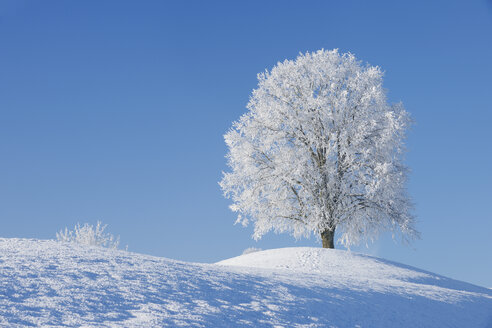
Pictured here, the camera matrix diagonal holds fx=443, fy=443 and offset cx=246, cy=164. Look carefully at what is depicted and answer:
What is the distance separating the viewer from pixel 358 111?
21719mm

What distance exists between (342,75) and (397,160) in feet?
16.9

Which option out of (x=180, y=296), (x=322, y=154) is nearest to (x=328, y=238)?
(x=322, y=154)

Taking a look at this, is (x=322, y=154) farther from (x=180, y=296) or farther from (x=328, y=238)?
(x=180, y=296)

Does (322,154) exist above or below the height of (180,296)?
above

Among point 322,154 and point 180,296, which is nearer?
point 180,296

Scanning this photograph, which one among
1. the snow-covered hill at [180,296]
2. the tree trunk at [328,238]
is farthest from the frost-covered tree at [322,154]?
the snow-covered hill at [180,296]

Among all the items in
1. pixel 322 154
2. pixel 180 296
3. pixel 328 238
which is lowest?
pixel 180 296

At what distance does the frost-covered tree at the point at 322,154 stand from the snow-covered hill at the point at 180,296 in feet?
28.1

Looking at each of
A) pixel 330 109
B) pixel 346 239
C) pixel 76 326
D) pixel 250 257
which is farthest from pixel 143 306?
pixel 346 239

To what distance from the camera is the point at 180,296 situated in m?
7.82

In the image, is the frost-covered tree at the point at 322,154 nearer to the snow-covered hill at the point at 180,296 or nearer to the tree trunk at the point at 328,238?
the tree trunk at the point at 328,238

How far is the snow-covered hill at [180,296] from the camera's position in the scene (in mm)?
6684

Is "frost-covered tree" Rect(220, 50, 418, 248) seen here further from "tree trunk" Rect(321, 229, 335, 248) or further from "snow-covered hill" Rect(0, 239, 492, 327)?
"snow-covered hill" Rect(0, 239, 492, 327)

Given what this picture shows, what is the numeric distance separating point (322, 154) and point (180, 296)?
50.3 feet
